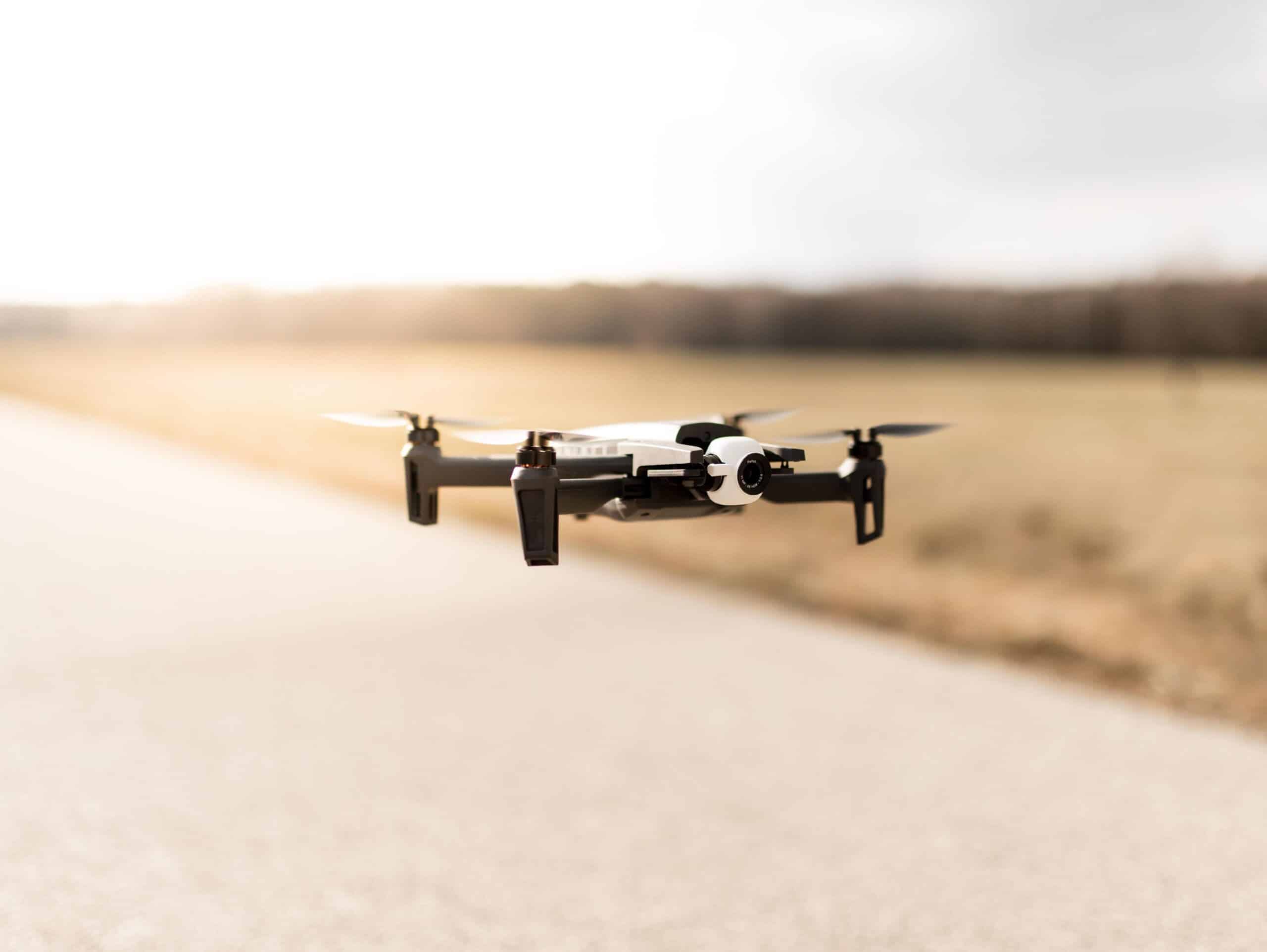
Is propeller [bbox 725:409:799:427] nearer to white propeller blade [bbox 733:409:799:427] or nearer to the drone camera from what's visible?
white propeller blade [bbox 733:409:799:427]

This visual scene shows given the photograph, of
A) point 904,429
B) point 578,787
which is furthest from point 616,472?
point 578,787

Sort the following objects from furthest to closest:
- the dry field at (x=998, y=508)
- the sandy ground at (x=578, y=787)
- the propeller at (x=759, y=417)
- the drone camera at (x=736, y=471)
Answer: the sandy ground at (x=578, y=787) < the dry field at (x=998, y=508) < the propeller at (x=759, y=417) < the drone camera at (x=736, y=471)

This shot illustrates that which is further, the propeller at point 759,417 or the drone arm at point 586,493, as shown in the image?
the propeller at point 759,417

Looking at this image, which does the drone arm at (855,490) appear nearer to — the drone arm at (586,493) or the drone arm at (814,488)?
the drone arm at (814,488)

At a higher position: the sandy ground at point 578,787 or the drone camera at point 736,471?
the drone camera at point 736,471

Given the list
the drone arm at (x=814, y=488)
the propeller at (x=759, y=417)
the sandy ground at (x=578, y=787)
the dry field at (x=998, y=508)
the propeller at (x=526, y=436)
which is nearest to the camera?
the propeller at (x=526, y=436)

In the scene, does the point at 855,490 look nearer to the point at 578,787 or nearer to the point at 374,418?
the point at 374,418

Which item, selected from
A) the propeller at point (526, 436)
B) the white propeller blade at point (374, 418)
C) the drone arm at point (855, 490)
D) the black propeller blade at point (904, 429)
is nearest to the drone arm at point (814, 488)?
the drone arm at point (855, 490)
